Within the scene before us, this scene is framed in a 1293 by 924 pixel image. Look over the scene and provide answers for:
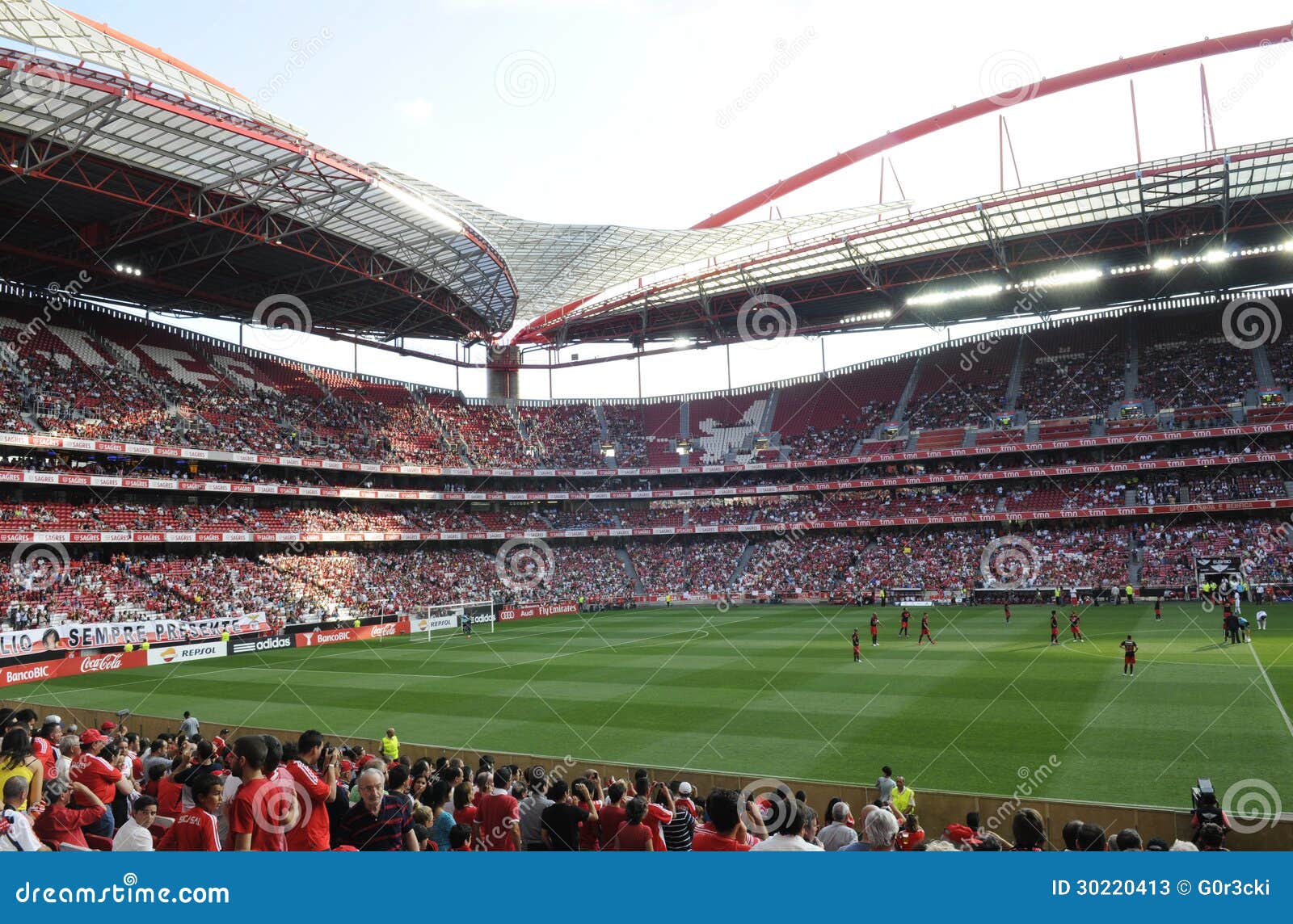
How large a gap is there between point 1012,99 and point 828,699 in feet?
150

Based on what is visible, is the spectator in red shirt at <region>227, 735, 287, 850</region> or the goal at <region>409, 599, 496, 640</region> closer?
the spectator in red shirt at <region>227, 735, 287, 850</region>

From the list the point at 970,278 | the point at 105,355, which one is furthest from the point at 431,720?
the point at 970,278

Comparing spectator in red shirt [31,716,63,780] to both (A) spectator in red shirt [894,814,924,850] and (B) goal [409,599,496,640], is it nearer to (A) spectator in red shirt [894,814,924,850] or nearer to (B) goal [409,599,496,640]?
(A) spectator in red shirt [894,814,924,850]

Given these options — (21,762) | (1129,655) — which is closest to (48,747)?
(21,762)

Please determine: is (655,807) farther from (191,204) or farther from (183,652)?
(191,204)

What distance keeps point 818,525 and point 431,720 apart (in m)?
43.0

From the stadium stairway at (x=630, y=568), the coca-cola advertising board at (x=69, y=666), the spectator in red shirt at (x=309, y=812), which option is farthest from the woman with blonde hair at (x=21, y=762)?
the stadium stairway at (x=630, y=568)

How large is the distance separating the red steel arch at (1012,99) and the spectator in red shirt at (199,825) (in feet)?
170

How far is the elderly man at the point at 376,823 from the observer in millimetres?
6469

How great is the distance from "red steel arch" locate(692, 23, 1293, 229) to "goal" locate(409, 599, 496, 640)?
28.2 meters

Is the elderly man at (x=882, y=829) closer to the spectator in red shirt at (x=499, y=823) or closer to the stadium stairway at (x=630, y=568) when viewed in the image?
the spectator in red shirt at (x=499, y=823)

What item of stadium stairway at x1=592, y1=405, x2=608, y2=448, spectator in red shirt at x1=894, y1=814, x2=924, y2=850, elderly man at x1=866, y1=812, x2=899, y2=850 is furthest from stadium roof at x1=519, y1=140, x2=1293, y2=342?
elderly man at x1=866, y1=812, x2=899, y2=850

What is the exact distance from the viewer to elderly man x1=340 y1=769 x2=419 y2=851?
6.47m

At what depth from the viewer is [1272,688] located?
70.4 feet
